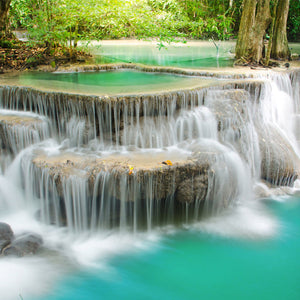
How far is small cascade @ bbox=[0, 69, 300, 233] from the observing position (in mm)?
5793

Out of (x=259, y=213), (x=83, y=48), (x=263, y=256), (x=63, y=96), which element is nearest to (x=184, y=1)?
(x=83, y=48)

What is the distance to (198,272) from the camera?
205 inches

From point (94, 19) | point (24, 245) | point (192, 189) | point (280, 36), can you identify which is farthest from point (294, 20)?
point (24, 245)

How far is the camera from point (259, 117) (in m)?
8.38

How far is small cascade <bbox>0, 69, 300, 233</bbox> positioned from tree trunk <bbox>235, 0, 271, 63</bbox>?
3.49 metres

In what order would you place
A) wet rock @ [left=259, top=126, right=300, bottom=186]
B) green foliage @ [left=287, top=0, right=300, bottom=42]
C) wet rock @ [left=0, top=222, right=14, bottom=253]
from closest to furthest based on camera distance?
wet rock @ [left=0, top=222, right=14, bottom=253], wet rock @ [left=259, top=126, right=300, bottom=186], green foliage @ [left=287, top=0, right=300, bottom=42]

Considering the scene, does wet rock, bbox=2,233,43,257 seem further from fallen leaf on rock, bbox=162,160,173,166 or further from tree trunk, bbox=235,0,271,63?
tree trunk, bbox=235,0,271,63

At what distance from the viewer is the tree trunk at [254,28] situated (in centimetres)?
1157

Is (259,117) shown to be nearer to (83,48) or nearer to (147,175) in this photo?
(147,175)

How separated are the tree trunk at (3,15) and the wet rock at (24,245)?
28.7 ft

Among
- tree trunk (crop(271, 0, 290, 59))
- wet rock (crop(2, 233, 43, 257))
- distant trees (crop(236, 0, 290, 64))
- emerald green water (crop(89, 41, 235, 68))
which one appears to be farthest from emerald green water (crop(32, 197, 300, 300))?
tree trunk (crop(271, 0, 290, 59))

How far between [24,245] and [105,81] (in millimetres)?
5191

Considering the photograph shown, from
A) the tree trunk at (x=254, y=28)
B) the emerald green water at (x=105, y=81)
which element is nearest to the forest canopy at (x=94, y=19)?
the tree trunk at (x=254, y=28)

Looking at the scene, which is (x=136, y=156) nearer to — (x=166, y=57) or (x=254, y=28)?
(x=254, y=28)
